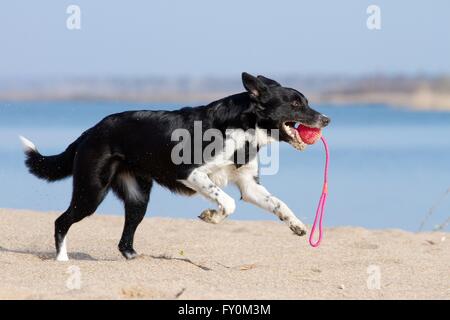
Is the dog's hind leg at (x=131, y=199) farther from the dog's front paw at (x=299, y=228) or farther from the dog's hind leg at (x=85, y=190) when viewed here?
the dog's front paw at (x=299, y=228)

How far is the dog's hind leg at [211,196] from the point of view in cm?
774

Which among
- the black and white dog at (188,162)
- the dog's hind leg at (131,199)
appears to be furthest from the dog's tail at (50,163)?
the dog's hind leg at (131,199)

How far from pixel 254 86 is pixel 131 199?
1.57 metres

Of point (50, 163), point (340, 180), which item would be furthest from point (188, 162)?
point (340, 180)

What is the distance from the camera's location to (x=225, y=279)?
24.3 feet

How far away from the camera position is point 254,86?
7.86m

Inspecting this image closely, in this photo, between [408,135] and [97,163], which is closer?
[97,163]

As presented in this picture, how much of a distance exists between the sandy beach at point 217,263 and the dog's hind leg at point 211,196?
0.44 m

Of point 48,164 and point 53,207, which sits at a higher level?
point 48,164

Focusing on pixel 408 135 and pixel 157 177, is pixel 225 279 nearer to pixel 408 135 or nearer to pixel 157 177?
pixel 157 177

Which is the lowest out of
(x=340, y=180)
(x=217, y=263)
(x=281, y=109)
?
(x=340, y=180)

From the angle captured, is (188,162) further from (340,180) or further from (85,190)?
(340,180)

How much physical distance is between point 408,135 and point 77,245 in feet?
67.7
